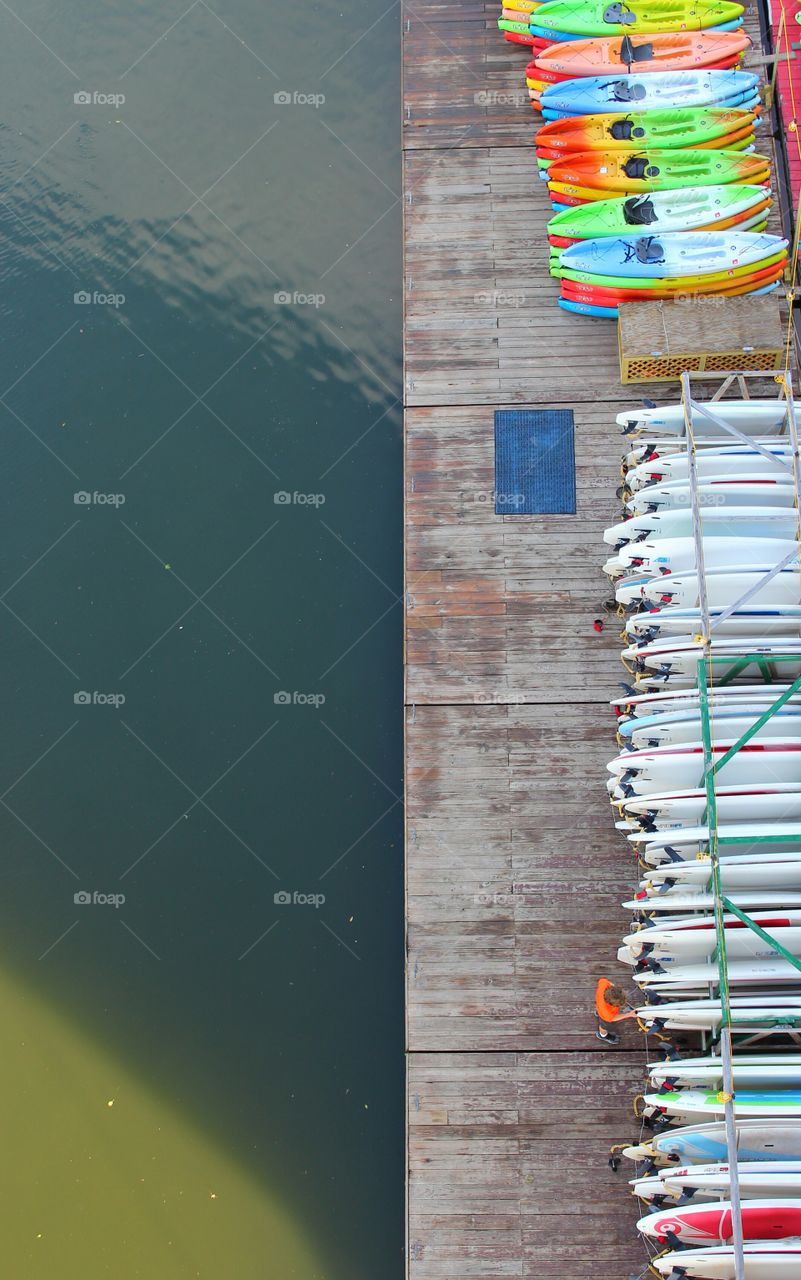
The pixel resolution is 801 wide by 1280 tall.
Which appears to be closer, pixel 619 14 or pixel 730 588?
pixel 730 588

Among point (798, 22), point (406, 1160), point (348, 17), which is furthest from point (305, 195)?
point (406, 1160)

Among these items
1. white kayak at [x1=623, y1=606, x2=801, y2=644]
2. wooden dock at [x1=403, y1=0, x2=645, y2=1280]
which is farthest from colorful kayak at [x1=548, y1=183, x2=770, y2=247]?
white kayak at [x1=623, y1=606, x2=801, y2=644]

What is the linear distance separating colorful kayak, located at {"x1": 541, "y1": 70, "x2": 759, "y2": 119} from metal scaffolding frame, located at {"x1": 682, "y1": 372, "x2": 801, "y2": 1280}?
388 centimetres

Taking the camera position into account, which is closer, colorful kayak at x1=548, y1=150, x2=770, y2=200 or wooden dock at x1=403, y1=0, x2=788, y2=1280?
wooden dock at x1=403, y1=0, x2=788, y2=1280

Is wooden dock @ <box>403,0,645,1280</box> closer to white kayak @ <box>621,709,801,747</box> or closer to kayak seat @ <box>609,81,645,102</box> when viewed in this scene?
kayak seat @ <box>609,81,645,102</box>

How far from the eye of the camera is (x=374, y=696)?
12266 mm

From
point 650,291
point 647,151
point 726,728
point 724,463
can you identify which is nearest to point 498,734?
point 726,728

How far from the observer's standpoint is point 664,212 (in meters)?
12.2

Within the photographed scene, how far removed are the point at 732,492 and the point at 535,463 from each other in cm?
220

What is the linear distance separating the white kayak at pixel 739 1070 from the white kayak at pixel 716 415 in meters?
5.49

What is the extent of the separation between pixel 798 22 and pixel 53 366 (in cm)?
938

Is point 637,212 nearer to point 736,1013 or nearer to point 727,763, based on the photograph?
point 727,763

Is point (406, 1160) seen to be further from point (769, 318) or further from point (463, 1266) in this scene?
point (769, 318)

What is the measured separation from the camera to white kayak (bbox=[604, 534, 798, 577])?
1005cm
